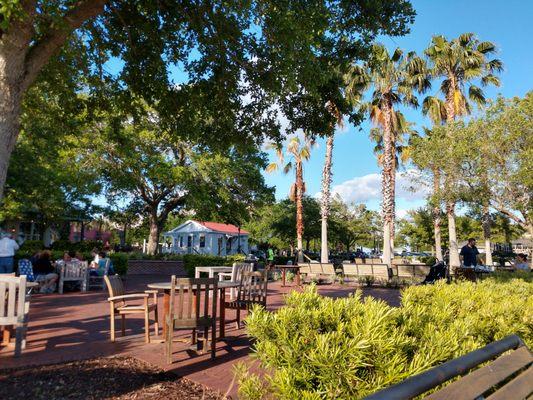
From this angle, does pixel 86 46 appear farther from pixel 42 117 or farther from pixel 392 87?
pixel 392 87

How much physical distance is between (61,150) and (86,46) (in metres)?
13.8

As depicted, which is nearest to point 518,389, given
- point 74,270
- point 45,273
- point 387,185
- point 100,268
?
point 45,273

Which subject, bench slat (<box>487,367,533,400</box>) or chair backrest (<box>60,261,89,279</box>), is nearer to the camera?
bench slat (<box>487,367,533,400</box>)

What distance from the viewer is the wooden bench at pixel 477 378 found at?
126 cm

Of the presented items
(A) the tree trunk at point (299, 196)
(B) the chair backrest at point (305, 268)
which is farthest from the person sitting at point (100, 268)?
(A) the tree trunk at point (299, 196)

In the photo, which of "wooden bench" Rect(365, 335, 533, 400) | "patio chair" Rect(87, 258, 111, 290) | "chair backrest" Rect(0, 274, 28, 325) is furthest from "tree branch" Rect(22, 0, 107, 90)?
"patio chair" Rect(87, 258, 111, 290)

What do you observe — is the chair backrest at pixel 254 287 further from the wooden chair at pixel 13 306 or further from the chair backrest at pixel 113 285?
the wooden chair at pixel 13 306

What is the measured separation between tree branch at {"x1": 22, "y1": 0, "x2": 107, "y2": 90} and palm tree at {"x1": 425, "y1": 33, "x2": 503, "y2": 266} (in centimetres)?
2041

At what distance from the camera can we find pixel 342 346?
2246mm

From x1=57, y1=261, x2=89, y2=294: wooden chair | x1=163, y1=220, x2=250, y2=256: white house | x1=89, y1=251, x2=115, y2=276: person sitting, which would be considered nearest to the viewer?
x1=57, y1=261, x2=89, y2=294: wooden chair

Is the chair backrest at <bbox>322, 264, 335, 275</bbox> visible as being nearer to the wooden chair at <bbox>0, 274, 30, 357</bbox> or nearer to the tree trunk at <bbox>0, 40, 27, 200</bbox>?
the wooden chair at <bbox>0, 274, 30, 357</bbox>

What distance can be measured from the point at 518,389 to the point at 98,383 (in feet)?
12.7

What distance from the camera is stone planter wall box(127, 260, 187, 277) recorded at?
2220 cm

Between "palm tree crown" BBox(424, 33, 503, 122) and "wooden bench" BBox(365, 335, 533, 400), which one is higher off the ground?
"palm tree crown" BBox(424, 33, 503, 122)
